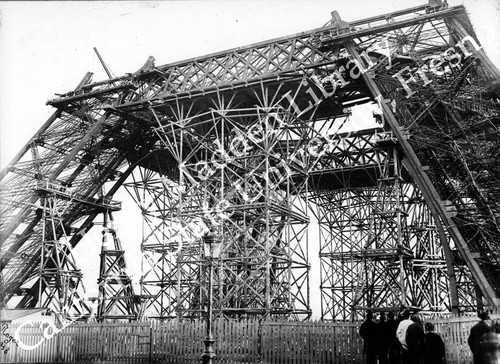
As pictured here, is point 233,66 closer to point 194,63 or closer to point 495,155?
point 194,63

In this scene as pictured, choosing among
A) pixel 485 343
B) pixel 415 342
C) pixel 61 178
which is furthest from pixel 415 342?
pixel 61 178

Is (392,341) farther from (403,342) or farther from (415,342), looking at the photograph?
(415,342)

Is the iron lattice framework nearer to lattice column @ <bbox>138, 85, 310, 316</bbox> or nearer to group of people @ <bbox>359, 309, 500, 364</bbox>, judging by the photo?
lattice column @ <bbox>138, 85, 310, 316</bbox>

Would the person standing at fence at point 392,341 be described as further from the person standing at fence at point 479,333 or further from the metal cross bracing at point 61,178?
the metal cross bracing at point 61,178

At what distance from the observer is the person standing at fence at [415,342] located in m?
13.2

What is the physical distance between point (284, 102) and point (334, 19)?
444 cm

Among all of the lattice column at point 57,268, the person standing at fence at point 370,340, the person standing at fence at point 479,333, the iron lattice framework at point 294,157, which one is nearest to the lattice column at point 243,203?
the iron lattice framework at point 294,157

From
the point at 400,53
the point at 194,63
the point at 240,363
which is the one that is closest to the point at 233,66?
the point at 194,63

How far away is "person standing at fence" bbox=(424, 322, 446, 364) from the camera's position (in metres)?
13.1

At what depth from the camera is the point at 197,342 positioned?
20.0m

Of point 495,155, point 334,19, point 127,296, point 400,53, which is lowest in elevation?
point 127,296

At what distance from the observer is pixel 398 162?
2780 centimetres

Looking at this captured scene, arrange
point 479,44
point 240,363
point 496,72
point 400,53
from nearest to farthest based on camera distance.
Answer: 1. point 240,363
2. point 496,72
3. point 479,44
4. point 400,53

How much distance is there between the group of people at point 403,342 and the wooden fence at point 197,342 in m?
2.45
